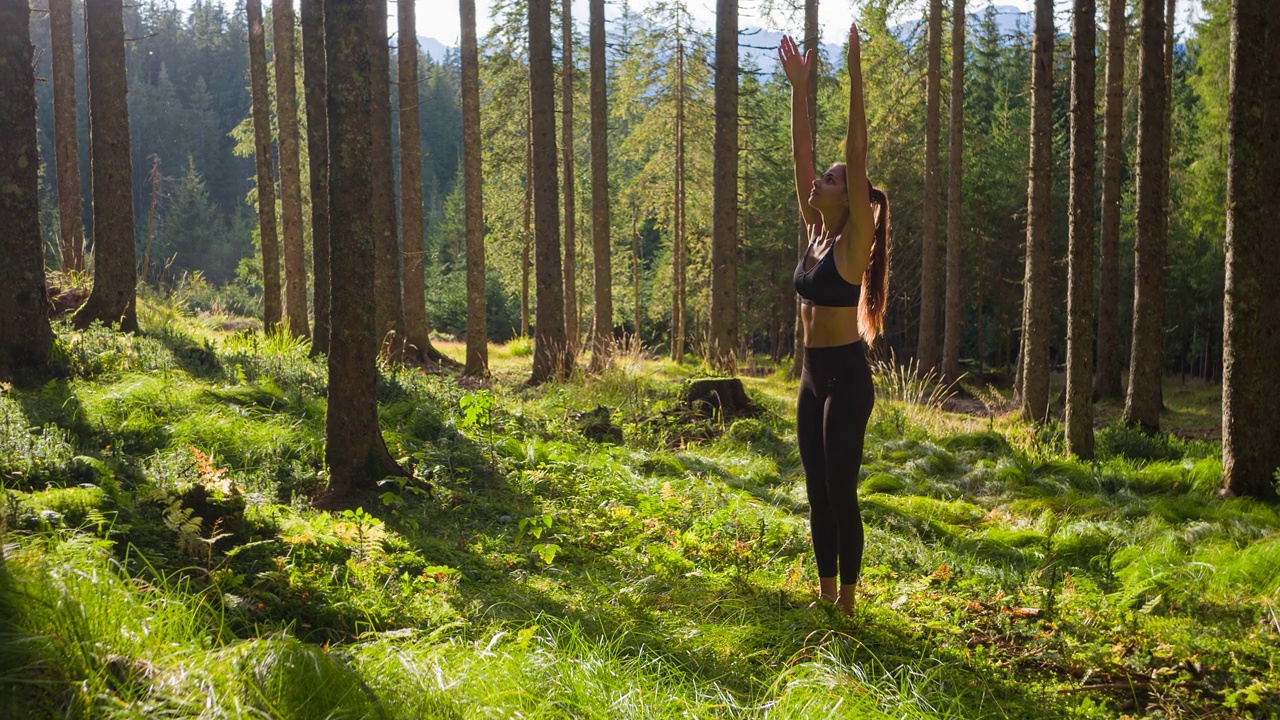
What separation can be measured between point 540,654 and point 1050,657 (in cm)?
227

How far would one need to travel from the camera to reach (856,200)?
4113 millimetres

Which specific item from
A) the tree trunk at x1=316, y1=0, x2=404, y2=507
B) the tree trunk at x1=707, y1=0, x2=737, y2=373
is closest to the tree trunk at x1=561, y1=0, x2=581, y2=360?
the tree trunk at x1=707, y1=0, x2=737, y2=373

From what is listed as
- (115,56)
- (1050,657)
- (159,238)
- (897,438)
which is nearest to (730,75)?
(897,438)

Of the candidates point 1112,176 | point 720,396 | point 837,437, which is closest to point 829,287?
point 837,437

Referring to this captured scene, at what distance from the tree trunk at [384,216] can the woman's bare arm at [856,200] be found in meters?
9.50

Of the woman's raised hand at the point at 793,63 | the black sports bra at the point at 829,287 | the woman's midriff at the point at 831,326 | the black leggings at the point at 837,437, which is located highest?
the woman's raised hand at the point at 793,63

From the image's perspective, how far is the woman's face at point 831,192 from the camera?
4.33 meters

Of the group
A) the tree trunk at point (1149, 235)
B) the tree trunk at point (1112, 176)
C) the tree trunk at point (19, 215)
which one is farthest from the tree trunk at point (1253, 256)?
the tree trunk at point (19, 215)

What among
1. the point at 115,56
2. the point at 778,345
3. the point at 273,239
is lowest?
the point at 778,345

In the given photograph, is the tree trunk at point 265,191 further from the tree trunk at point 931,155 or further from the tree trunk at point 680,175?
the tree trunk at point 931,155

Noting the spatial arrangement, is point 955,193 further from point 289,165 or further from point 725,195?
point 289,165

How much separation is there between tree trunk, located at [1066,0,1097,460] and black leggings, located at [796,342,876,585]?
5.69m

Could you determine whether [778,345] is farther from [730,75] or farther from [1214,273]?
[730,75]

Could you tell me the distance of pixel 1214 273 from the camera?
3031cm
